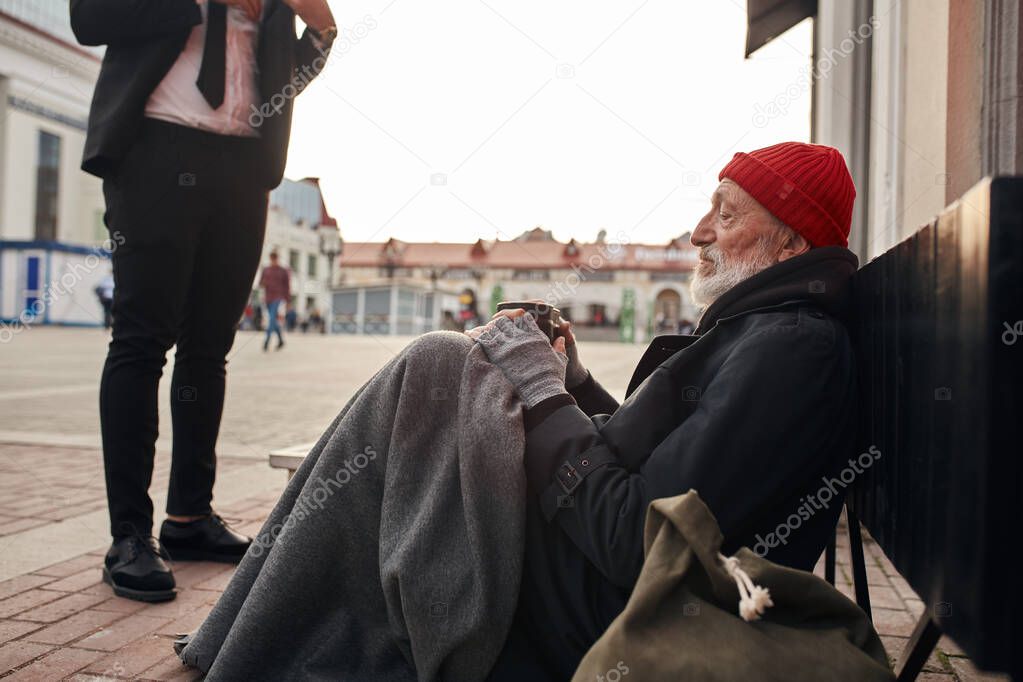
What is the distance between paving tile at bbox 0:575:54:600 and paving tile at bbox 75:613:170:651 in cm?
39

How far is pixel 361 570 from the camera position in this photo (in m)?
1.55

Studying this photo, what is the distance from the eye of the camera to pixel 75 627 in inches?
80.0

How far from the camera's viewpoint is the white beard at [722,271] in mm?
1701

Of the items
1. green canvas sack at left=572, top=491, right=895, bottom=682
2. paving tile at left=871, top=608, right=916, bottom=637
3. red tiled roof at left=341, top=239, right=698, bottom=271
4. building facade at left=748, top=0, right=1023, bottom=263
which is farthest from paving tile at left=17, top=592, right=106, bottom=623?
red tiled roof at left=341, top=239, right=698, bottom=271

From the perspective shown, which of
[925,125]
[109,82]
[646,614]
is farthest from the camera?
[925,125]

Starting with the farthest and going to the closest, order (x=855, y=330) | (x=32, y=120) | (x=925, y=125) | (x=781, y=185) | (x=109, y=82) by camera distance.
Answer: (x=32, y=120)
(x=925, y=125)
(x=109, y=82)
(x=781, y=185)
(x=855, y=330)

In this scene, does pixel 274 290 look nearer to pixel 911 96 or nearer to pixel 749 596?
pixel 911 96

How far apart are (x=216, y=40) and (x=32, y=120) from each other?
38.7 metres

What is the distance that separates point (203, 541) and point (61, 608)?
0.48m

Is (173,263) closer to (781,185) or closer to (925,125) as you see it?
(781,185)

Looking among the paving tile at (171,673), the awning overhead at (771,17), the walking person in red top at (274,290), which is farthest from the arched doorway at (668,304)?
the paving tile at (171,673)

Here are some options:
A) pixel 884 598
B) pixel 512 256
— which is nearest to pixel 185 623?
pixel 884 598

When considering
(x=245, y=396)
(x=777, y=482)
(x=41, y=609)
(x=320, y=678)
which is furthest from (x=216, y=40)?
(x=245, y=396)

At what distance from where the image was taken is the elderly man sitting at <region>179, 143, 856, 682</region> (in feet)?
4.19
